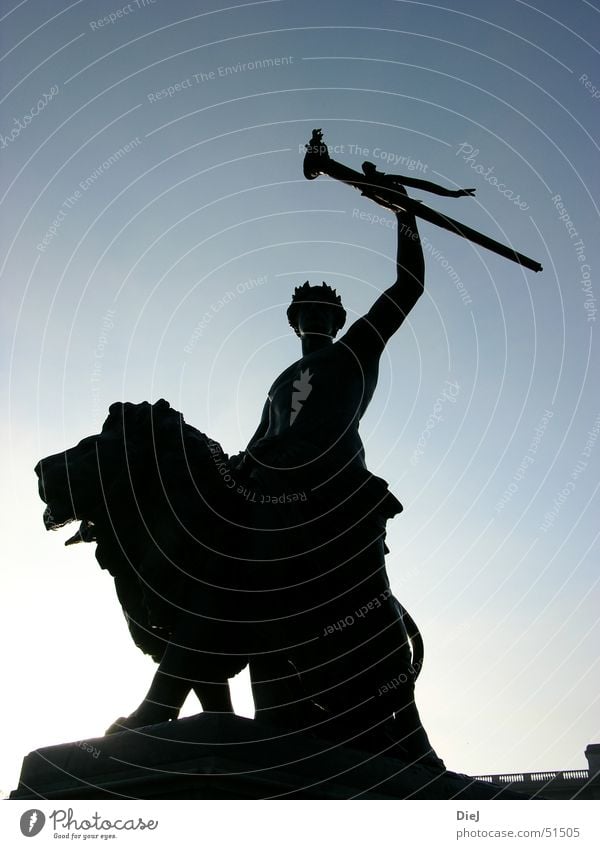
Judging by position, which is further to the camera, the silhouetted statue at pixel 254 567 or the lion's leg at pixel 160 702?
the silhouetted statue at pixel 254 567

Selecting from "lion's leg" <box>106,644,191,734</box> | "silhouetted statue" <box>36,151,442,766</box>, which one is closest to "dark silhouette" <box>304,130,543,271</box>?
"silhouetted statue" <box>36,151,442,766</box>

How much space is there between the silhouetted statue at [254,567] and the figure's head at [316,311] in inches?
55.2

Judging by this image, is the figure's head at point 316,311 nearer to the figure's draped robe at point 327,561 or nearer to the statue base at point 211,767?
the figure's draped robe at point 327,561

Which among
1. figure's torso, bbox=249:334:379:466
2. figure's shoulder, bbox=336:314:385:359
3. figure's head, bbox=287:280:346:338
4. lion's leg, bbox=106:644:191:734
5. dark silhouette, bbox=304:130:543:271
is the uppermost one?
dark silhouette, bbox=304:130:543:271

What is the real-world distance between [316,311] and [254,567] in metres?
2.76

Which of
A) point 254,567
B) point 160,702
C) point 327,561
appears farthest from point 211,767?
point 327,561

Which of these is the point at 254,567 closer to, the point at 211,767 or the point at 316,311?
the point at 211,767

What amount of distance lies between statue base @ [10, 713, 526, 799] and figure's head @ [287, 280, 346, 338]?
12.0 ft

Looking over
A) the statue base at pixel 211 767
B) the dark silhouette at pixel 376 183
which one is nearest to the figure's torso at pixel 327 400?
the dark silhouette at pixel 376 183

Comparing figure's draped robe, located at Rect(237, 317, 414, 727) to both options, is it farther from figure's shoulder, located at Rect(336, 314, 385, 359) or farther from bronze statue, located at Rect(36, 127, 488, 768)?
figure's shoulder, located at Rect(336, 314, 385, 359)

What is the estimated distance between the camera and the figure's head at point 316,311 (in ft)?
22.6

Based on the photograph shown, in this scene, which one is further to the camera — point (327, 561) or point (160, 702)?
point (327, 561)

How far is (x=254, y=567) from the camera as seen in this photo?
5.07m

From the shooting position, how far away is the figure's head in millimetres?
6902
